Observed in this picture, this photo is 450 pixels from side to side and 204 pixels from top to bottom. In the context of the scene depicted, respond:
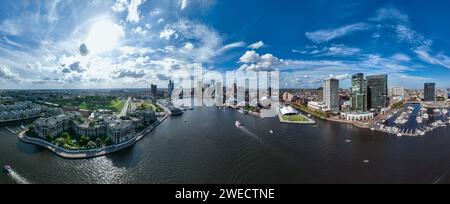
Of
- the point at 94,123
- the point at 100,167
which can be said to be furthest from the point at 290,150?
the point at 94,123

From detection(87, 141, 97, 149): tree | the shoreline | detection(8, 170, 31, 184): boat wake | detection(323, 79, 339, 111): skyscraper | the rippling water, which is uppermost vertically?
detection(323, 79, 339, 111): skyscraper

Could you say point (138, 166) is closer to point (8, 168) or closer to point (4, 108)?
point (8, 168)

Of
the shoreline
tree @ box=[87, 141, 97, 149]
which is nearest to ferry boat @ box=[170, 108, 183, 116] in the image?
the shoreline

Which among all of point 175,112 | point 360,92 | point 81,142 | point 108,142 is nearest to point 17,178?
point 81,142

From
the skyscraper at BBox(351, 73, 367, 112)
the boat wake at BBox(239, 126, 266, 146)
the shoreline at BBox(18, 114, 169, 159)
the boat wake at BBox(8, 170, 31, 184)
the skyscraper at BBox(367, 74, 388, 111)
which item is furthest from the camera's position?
the skyscraper at BBox(367, 74, 388, 111)

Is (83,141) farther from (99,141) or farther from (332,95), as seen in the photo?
(332,95)

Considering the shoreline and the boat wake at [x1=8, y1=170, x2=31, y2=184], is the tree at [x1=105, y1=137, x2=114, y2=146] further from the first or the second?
the boat wake at [x1=8, y1=170, x2=31, y2=184]
